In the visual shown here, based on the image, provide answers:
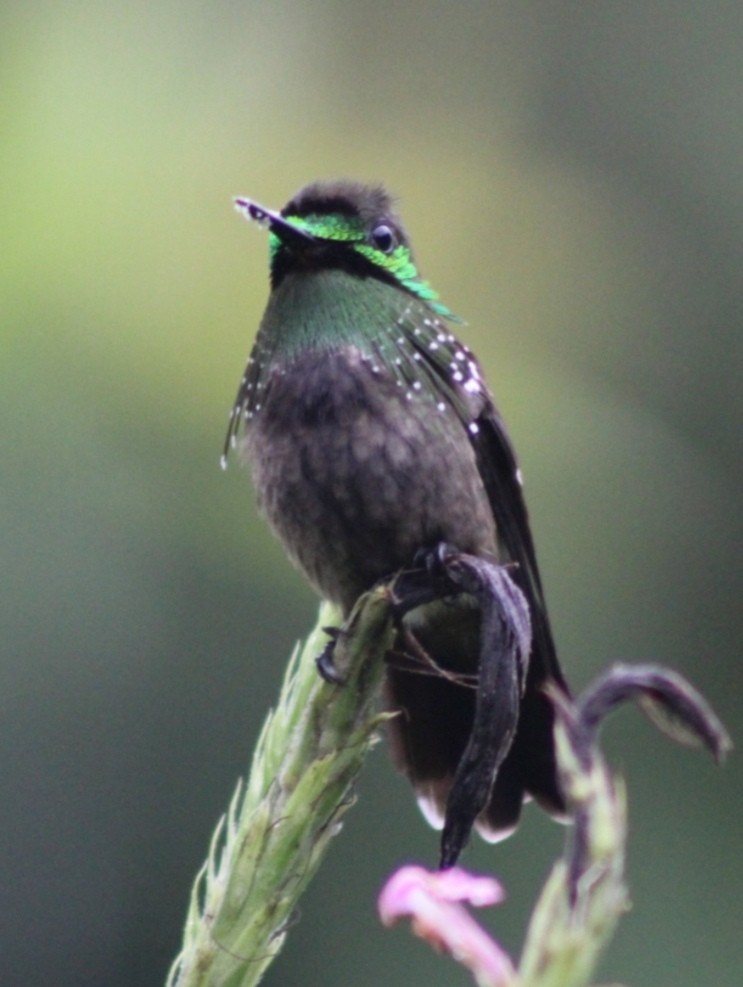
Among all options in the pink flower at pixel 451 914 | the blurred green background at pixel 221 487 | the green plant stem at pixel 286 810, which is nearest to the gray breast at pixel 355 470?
the green plant stem at pixel 286 810

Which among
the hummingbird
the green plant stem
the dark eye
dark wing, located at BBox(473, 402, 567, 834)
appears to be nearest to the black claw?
the green plant stem

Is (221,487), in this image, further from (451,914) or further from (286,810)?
(451,914)

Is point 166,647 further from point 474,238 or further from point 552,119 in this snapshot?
point 552,119

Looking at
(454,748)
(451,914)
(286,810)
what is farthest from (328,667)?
(454,748)

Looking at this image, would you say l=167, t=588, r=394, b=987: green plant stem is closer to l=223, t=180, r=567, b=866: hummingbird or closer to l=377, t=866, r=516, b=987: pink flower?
l=377, t=866, r=516, b=987: pink flower

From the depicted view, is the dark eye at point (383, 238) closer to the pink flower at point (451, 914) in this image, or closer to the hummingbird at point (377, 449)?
the hummingbird at point (377, 449)

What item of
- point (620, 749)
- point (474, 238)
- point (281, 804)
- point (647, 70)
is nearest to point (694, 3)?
point (647, 70)
